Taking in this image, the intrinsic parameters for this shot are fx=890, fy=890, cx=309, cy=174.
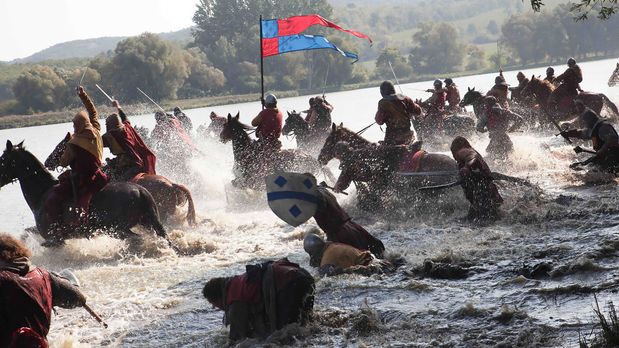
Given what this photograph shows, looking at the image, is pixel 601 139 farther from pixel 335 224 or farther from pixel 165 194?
pixel 165 194

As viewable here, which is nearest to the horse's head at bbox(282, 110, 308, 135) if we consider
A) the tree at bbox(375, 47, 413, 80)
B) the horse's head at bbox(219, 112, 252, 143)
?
the horse's head at bbox(219, 112, 252, 143)

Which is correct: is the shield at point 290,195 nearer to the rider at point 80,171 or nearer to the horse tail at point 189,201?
the rider at point 80,171

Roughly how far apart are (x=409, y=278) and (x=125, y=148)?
216 inches

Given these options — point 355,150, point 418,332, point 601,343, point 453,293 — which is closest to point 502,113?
point 355,150

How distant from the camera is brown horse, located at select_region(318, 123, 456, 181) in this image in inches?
495

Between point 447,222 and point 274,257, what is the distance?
251 centimetres

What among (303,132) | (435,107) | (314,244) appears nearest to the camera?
(314,244)

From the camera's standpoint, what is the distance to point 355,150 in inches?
520

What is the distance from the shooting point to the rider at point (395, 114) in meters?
13.2

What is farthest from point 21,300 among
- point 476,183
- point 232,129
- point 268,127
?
point 268,127

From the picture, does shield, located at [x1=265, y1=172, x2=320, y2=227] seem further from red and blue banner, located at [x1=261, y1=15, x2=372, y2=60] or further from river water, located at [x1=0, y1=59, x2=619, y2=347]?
red and blue banner, located at [x1=261, y1=15, x2=372, y2=60]

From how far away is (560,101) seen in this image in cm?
1989

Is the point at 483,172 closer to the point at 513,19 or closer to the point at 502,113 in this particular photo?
the point at 502,113

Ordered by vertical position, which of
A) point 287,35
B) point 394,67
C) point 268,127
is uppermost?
point 287,35
